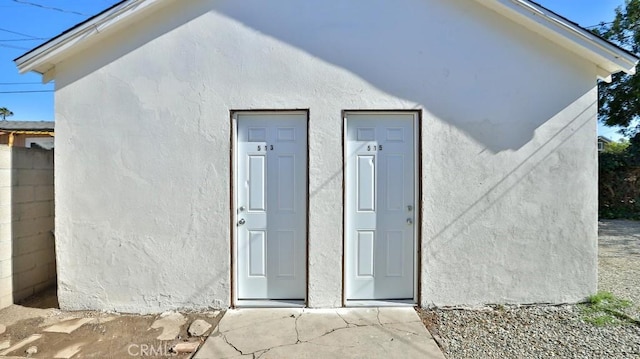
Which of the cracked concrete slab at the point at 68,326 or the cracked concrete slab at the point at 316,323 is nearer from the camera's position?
the cracked concrete slab at the point at 316,323

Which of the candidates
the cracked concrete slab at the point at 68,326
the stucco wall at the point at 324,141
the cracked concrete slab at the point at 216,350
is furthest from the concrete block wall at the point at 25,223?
the cracked concrete slab at the point at 216,350

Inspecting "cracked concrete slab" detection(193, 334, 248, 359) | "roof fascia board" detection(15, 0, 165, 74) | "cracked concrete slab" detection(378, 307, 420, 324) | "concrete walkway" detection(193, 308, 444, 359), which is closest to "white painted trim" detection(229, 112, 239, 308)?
"concrete walkway" detection(193, 308, 444, 359)

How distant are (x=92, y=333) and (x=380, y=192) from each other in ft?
12.4

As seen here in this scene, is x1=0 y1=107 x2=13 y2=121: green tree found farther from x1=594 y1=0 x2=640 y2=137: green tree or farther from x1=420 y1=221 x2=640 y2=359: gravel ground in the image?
x1=594 y1=0 x2=640 y2=137: green tree

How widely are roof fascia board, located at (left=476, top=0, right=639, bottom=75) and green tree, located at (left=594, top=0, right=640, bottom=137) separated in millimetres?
11874

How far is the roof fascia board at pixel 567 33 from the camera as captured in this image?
3.92m

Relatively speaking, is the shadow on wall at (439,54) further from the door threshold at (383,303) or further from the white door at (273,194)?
the door threshold at (383,303)

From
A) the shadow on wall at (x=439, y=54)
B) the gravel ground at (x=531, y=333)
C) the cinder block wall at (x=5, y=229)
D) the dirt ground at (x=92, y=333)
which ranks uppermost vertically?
the shadow on wall at (x=439, y=54)

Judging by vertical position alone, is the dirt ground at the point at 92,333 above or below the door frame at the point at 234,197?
below

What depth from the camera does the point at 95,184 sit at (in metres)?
4.23

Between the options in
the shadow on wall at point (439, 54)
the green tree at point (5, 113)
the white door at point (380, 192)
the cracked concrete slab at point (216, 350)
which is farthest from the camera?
the green tree at point (5, 113)

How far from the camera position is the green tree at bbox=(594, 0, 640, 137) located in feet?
41.2

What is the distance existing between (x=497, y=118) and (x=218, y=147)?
3603 millimetres

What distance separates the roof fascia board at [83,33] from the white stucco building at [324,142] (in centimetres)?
16
